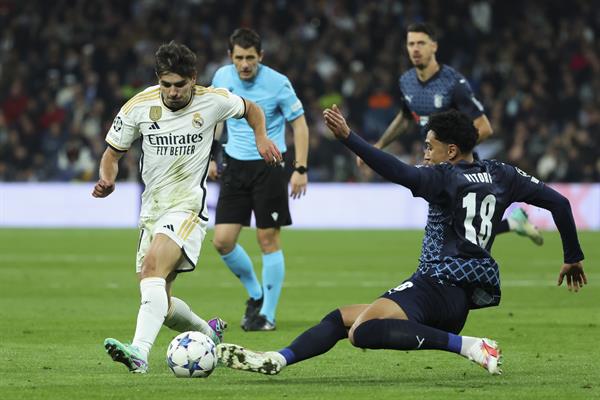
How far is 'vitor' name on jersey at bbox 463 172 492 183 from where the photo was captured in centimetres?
708

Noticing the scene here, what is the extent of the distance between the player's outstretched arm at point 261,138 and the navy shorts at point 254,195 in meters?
2.46

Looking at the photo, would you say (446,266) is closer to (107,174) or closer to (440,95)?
(107,174)

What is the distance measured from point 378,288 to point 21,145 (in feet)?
45.7

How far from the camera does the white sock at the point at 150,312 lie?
7309 millimetres

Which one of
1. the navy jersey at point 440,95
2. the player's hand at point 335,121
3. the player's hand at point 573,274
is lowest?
the player's hand at point 573,274

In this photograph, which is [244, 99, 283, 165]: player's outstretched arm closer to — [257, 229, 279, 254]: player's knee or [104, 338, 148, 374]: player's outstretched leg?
[104, 338, 148, 374]: player's outstretched leg

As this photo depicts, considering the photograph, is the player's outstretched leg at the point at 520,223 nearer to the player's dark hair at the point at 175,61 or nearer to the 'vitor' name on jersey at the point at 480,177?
the 'vitor' name on jersey at the point at 480,177

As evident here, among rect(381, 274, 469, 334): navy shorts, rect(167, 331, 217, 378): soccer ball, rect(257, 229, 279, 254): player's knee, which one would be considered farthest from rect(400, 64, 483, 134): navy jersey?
rect(167, 331, 217, 378): soccer ball

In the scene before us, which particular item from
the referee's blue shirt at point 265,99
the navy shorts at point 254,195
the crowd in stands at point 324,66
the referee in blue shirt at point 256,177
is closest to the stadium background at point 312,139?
the crowd in stands at point 324,66

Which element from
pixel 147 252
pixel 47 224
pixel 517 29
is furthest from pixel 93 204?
pixel 147 252

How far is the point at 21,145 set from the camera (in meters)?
25.8

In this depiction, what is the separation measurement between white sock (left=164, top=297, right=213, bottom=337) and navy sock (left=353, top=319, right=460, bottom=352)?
1.60 m

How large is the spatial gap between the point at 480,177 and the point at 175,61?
6.16 feet

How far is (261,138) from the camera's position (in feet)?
26.3
